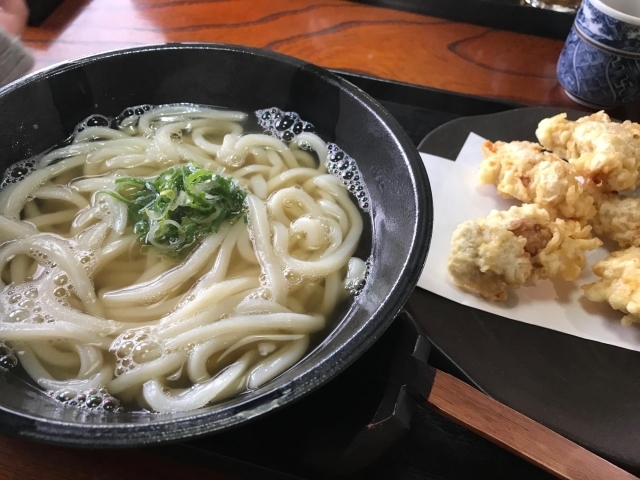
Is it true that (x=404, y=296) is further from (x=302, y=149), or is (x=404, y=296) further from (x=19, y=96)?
(x=19, y=96)

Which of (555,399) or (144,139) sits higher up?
(144,139)

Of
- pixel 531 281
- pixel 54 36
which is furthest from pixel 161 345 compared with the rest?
pixel 54 36

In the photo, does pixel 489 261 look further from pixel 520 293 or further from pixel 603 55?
pixel 603 55

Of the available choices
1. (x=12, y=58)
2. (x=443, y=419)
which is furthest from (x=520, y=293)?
(x=12, y=58)

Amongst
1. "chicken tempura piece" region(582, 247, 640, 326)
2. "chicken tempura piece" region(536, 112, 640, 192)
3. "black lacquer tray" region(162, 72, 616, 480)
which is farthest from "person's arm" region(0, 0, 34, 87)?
"chicken tempura piece" region(582, 247, 640, 326)

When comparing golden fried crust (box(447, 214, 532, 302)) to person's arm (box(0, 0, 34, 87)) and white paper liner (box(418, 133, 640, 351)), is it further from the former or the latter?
person's arm (box(0, 0, 34, 87))

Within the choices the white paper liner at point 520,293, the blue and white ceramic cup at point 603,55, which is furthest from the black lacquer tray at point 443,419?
the blue and white ceramic cup at point 603,55
